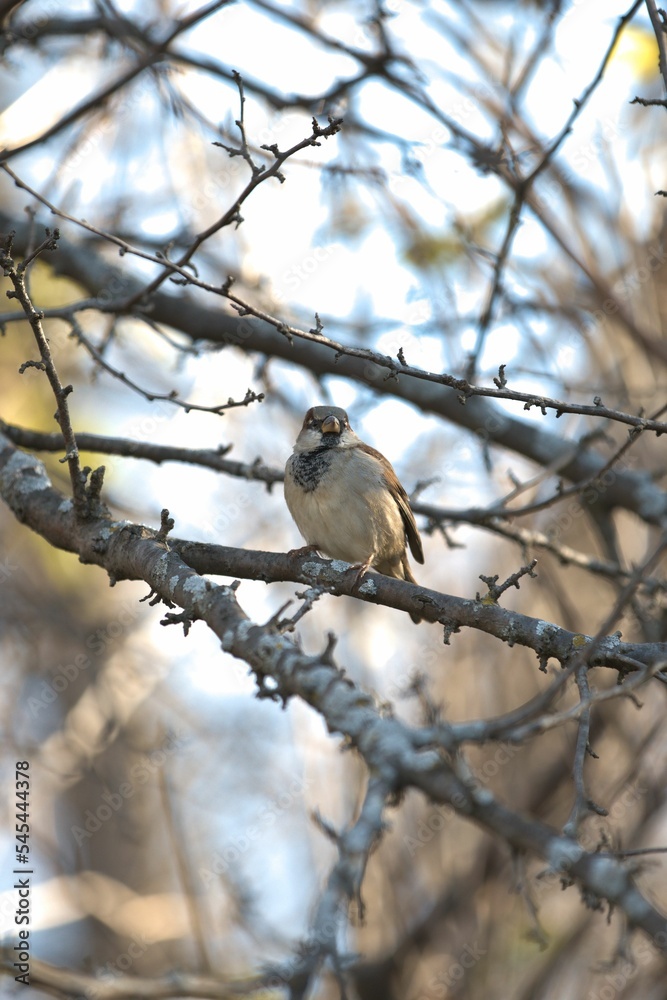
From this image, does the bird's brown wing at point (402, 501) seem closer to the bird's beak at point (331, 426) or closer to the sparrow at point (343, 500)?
the sparrow at point (343, 500)

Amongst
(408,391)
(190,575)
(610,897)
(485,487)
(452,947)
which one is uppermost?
(485,487)

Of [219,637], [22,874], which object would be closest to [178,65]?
[219,637]

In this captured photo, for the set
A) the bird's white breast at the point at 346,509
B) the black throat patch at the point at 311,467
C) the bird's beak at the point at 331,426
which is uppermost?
the bird's beak at the point at 331,426

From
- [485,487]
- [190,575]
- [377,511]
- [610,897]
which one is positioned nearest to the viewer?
[610,897]

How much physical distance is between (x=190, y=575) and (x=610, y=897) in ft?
5.39

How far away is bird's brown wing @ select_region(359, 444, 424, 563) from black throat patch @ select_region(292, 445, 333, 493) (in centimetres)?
36

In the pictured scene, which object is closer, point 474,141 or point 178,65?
point 474,141

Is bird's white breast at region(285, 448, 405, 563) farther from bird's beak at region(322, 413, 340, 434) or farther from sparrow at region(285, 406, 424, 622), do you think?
bird's beak at region(322, 413, 340, 434)

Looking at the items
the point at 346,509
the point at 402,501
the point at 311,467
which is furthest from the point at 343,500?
the point at 402,501

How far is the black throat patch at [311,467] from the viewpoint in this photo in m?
4.50

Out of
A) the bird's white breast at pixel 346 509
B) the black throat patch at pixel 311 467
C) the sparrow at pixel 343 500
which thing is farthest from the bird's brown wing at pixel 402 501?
the black throat patch at pixel 311 467

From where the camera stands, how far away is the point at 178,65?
534 centimetres

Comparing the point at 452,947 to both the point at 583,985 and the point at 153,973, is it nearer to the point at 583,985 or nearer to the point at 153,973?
the point at 583,985

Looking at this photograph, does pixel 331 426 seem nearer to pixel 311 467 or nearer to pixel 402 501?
pixel 311 467
